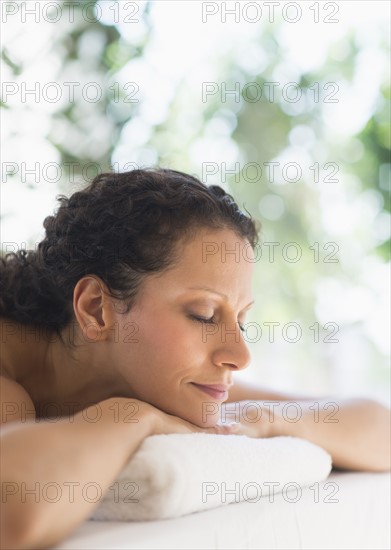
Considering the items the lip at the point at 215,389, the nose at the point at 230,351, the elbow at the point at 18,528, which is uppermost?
the nose at the point at 230,351

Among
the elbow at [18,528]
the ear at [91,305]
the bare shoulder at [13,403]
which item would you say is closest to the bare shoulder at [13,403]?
the bare shoulder at [13,403]

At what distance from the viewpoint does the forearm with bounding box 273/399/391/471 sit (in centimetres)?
133

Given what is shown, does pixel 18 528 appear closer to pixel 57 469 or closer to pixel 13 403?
pixel 57 469

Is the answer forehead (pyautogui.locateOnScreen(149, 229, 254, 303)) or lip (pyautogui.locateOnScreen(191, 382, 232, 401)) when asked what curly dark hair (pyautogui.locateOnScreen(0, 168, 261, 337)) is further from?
lip (pyautogui.locateOnScreen(191, 382, 232, 401))

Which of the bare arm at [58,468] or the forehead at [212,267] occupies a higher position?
the forehead at [212,267]

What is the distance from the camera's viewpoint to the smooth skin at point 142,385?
91 centimetres

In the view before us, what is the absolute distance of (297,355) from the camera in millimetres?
4176

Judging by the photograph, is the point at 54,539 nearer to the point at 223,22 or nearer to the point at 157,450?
the point at 157,450

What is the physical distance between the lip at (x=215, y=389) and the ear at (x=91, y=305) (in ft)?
0.61

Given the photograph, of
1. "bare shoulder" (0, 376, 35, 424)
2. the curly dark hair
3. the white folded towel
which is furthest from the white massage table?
the curly dark hair

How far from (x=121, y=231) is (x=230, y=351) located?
0.26m

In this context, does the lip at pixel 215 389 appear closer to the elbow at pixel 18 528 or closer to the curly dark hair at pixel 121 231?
the curly dark hair at pixel 121 231

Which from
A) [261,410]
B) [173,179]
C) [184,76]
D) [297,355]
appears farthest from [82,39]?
[261,410]

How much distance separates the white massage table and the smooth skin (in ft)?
0.16
